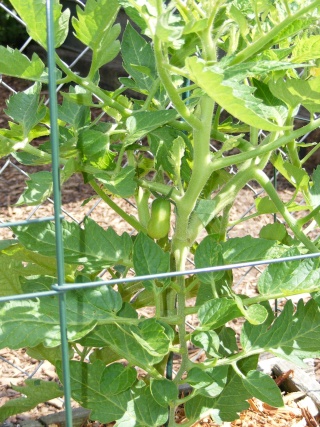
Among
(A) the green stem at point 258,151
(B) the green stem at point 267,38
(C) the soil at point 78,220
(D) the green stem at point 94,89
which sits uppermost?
(B) the green stem at point 267,38

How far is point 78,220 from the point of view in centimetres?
291

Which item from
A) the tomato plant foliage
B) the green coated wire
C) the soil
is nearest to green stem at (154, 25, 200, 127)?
the tomato plant foliage

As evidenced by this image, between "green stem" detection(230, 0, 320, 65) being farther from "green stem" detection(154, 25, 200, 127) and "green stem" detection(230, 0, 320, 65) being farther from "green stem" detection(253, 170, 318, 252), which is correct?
"green stem" detection(253, 170, 318, 252)

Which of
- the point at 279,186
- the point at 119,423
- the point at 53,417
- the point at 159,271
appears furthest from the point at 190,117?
the point at 279,186

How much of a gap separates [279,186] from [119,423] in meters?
2.30

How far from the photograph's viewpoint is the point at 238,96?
820mm

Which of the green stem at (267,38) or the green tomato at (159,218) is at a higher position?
the green stem at (267,38)

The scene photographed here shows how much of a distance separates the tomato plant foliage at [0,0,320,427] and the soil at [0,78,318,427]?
14cm

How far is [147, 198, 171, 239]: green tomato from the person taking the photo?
3.66 feet

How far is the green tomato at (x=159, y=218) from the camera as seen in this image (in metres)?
1.11

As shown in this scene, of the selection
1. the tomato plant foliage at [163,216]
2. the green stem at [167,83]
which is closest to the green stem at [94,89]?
the tomato plant foliage at [163,216]

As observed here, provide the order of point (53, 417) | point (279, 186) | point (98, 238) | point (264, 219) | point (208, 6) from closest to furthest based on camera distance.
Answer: point (208, 6), point (98, 238), point (53, 417), point (264, 219), point (279, 186)

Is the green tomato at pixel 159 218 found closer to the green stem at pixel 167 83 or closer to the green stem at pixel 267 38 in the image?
the green stem at pixel 167 83

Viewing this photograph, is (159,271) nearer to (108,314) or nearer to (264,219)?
(108,314)
